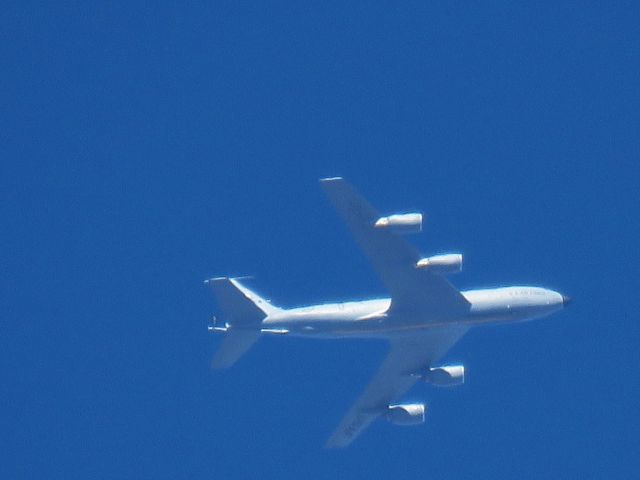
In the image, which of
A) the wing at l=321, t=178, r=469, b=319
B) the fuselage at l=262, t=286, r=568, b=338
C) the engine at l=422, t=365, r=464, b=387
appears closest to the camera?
the wing at l=321, t=178, r=469, b=319

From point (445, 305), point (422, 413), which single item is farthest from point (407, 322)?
Answer: point (422, 413)

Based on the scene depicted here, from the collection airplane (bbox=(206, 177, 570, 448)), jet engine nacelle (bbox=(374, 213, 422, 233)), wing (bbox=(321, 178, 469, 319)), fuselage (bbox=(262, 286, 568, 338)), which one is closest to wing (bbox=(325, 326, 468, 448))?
airplane (bbox=(206, 177, 570, 448))

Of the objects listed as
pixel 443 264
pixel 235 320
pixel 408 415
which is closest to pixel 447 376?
pixel 408 415

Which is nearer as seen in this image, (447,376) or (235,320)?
(235,320)

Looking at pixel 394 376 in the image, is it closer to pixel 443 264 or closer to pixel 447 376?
pixel 447 376

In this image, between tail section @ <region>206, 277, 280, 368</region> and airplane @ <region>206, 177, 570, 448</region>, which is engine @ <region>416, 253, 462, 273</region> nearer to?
airplane @ <region>206, 177, 570, 448</region>

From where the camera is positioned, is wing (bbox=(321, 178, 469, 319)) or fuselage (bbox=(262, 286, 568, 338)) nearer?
wing (bbox=(321, 178, 469, 319))

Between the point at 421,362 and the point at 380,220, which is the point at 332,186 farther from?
the point at 421,362
